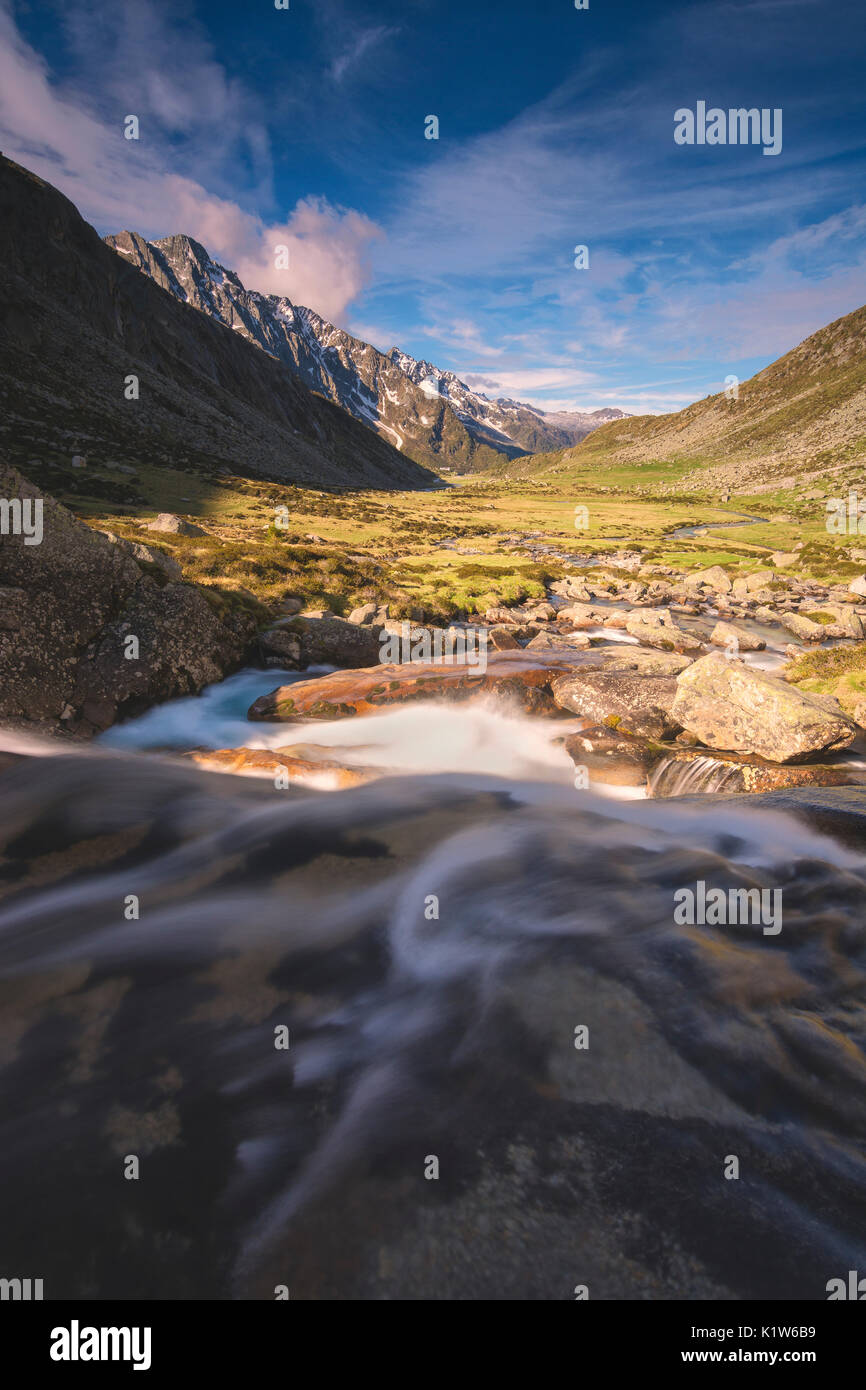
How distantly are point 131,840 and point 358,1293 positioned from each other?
6805mm

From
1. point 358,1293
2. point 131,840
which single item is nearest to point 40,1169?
point 358,1293

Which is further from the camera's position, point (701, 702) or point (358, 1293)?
point (701, 702)

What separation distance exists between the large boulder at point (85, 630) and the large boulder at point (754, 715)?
1172cm

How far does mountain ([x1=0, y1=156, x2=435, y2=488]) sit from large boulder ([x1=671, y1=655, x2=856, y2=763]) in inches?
2153

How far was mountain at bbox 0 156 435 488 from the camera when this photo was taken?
66812 millimetres

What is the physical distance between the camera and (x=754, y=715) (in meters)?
10.7

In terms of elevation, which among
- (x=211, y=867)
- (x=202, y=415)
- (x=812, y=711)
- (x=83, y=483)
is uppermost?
(x=202, y=415)

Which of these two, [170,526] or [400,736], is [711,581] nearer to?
[400,736]

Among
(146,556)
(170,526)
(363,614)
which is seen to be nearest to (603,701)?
(363,614)

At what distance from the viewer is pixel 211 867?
8109 mm

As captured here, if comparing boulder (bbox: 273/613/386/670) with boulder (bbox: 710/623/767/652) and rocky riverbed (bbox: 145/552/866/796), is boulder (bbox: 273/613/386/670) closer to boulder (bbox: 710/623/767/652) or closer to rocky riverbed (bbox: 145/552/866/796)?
rocky riverbed (bbox: 145/552/866/796)

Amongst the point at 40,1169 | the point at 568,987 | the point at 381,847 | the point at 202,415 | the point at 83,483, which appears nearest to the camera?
the point at 40,1169

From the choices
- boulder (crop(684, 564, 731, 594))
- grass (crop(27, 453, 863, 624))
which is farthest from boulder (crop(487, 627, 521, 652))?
boulder (crop(684, 564, 731, 594))

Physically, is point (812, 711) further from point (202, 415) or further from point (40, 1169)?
point (202, 415)
